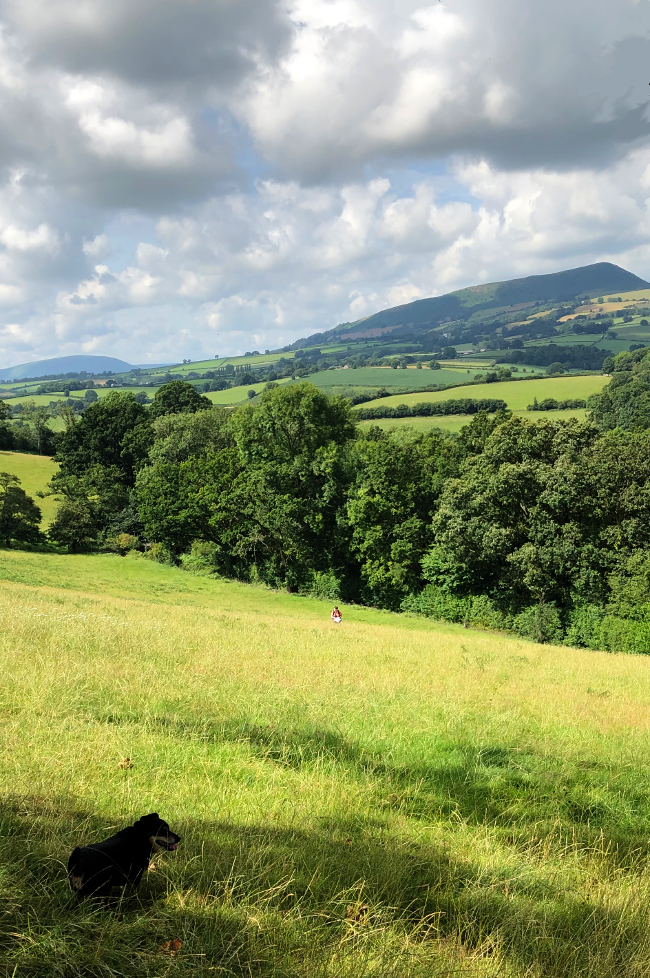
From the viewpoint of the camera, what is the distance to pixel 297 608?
39.9 metres

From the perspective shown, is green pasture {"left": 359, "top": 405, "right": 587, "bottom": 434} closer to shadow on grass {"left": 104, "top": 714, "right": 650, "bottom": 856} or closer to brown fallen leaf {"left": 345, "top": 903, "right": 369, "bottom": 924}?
shadow on grass {"left": 104, "top": 714, "right": 650, "bottom": 856}

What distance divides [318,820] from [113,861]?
5.89ft

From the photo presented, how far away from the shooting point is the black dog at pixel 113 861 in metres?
3.39

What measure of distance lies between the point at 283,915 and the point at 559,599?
129 ft

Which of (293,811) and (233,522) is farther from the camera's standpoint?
(233,522)

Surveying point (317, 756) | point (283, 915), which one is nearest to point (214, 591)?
point (317, 756)

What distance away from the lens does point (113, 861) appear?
11.3 feet

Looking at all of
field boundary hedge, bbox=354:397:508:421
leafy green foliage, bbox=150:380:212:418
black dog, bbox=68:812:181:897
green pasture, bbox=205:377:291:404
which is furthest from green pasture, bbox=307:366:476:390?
black dog, bbox=68:812:181:897

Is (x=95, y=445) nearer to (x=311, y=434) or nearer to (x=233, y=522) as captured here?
(x=233, y=522)

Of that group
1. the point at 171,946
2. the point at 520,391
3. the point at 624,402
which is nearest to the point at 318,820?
the point at 171,946

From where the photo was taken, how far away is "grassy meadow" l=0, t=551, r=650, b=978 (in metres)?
3.22

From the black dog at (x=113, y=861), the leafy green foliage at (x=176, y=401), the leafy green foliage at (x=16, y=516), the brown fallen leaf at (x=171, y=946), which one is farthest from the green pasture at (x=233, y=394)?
the brown fallen leaf at (x=171, y=946)

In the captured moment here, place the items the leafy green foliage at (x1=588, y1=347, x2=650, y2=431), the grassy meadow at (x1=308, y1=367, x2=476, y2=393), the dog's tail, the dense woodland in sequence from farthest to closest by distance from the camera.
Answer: the grassy meadow at (x1=308, y1=367, x2=476, y2=393)
the leafy green foliage at (x1=588, y1=347, x2=650, y2=431)
the dense woodland
the dog's tail

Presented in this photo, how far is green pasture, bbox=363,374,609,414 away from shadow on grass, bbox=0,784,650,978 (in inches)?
4254
